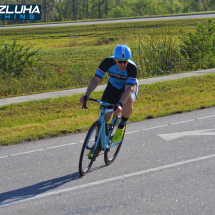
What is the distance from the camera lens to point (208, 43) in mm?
18203

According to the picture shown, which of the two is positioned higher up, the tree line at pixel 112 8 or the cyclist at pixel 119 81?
the tree line at pixel 112 8

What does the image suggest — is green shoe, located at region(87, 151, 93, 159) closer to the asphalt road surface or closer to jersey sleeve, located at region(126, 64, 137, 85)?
the asphalt road surface

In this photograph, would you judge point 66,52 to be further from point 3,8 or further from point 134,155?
point 3,8

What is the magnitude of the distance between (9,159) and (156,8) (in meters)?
82.3

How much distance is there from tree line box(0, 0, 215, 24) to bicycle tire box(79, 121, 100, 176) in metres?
77.6

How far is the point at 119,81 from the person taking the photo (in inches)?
228

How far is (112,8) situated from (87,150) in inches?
3349

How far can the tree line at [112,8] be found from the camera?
82.1 meters

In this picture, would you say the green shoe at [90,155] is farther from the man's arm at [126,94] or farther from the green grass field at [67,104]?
the green grass field at [67,104]

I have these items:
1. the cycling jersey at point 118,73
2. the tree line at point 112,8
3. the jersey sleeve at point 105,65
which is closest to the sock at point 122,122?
the cycling jersey at point 118,73

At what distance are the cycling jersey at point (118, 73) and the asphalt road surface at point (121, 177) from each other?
158 centimetres

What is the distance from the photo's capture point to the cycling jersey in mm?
5441

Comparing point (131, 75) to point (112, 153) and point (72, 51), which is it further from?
point (72, 51)

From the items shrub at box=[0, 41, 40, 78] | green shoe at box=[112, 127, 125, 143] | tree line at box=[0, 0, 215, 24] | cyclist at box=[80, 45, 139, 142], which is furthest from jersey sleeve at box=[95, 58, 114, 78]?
tree line at box=[0, 0, 215, 24]
